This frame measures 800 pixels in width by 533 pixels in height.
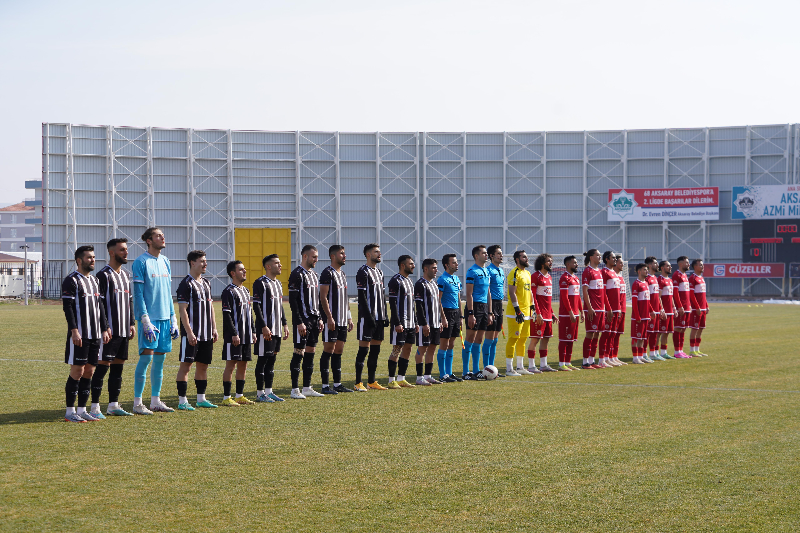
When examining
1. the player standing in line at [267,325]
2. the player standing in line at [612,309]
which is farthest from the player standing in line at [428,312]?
the player standing in line at [612,309]

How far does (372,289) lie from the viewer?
1116 cm

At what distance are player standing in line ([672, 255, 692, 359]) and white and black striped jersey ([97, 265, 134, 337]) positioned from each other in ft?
37.1

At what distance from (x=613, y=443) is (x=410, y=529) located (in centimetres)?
312

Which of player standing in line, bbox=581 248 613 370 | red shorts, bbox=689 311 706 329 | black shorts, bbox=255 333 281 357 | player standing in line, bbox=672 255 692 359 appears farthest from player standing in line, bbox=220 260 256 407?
red shorts, bbox=689 311 706 329

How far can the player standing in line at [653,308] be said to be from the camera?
16.1 meters

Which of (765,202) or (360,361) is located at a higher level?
(765,202)

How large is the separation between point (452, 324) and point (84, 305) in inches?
224

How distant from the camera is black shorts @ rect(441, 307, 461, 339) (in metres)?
12.5

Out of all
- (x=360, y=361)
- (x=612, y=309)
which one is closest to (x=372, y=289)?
(x=360, y=361)

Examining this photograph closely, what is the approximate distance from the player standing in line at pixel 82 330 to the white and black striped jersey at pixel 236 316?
1.59 m

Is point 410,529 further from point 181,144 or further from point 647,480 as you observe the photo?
point 181,144

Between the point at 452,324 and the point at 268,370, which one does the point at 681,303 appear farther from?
the point at 268,370

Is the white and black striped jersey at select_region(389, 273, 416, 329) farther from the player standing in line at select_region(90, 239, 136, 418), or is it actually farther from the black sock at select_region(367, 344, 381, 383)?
the player standing in line at select_region(90, 239, 136, 418)

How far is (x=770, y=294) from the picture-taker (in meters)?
50.2
